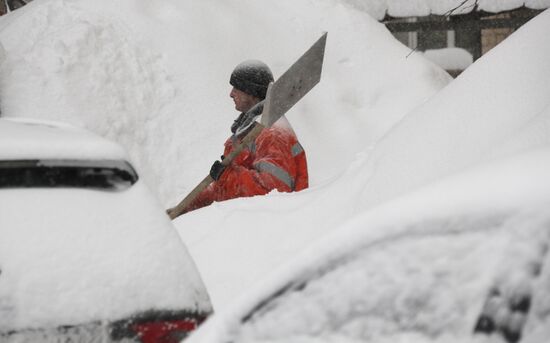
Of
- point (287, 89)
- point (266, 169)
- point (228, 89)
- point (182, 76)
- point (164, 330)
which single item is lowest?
point (164, 330)

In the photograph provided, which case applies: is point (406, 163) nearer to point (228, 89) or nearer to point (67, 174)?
point (67, 174)

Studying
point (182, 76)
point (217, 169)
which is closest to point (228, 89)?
point (182, 76)

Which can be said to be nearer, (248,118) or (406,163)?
(406,163)

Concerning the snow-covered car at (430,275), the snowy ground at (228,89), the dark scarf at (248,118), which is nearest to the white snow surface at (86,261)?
the snow-covered car at (430,275)

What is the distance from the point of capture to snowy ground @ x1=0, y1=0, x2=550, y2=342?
3.55 metres

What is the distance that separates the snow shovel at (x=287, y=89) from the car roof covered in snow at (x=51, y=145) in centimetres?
246

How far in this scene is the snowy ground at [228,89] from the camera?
3555 millimetres

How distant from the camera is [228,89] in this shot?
8672 millimetres

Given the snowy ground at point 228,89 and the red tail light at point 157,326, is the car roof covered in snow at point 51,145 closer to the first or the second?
the red tail light at point 157,326

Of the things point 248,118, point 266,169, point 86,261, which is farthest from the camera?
point 248,118

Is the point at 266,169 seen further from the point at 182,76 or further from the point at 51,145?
the point at 182,76

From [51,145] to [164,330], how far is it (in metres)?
0.69

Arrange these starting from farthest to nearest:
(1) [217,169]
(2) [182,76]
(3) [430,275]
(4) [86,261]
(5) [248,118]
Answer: (2) [182,76] → (5) [248,118] → (1) [217,169] → (4) [86,261] → (3) [430,275]

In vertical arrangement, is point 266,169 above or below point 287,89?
below
